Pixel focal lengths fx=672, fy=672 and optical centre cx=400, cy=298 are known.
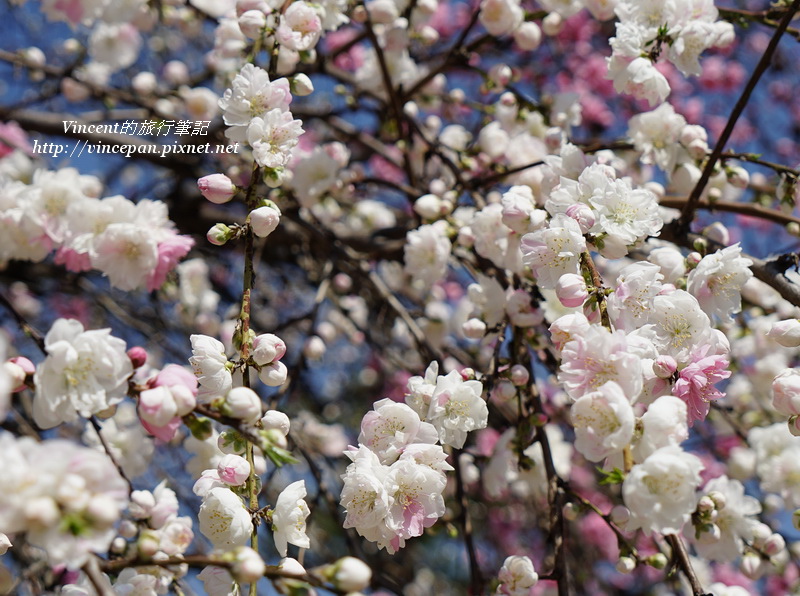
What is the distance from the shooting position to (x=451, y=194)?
2049 millimetres

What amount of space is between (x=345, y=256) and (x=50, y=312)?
2.90 m

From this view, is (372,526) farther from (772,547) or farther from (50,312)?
(50,312)

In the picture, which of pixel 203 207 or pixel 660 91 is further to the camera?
pixel 203 207

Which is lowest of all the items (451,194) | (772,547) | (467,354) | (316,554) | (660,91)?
(316,554)

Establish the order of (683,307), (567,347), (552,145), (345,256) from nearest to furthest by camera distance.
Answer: (567,347), (683,307), (552,145), (345,256)

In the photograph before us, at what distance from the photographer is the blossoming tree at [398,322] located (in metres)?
1.01

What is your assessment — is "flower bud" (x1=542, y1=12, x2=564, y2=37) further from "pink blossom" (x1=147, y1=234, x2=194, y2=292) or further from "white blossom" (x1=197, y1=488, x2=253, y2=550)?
"white blossom" (x1=197, y1=488, x2=253, y2=550)

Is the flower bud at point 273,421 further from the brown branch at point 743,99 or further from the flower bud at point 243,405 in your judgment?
the brown branch at point 743,99

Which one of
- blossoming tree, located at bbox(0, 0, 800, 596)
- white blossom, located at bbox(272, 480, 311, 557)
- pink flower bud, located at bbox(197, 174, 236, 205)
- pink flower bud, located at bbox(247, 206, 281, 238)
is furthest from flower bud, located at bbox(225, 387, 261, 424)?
pink flower bud, located at bbox(197, 174, 236, 205)

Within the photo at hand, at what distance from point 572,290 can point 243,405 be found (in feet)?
1.90

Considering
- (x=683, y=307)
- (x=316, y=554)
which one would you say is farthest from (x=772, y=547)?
(x=316, y=554)

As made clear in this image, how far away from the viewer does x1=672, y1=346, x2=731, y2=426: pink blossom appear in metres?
1.15

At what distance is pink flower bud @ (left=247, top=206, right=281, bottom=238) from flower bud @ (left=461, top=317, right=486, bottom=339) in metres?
0.59

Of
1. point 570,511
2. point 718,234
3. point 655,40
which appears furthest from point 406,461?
point 655,40
